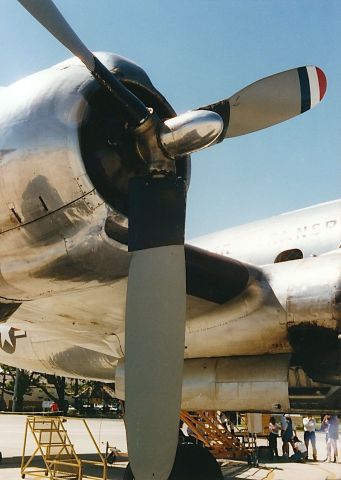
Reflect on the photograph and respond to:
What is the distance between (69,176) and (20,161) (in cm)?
45

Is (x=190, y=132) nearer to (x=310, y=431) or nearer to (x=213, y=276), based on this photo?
(x=213, y=276)

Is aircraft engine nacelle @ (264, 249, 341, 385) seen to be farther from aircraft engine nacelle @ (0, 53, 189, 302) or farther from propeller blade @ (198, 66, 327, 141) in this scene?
aircraft engine nacelle @ (0, 53, 189, 302)

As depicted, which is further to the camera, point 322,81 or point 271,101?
point 322,81

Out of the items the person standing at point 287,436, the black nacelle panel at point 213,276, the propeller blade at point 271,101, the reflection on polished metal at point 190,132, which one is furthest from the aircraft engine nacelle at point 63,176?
the person standing at point 287,436

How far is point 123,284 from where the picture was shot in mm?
5395

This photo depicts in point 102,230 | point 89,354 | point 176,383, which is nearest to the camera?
point 176,383

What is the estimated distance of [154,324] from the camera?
4496mm

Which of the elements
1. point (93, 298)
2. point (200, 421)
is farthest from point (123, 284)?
point (200, 421)

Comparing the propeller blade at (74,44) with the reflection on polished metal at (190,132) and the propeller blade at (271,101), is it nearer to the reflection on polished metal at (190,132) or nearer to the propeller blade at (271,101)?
the reflection on polished metal at (190,132)

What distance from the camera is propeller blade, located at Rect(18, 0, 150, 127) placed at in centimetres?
438

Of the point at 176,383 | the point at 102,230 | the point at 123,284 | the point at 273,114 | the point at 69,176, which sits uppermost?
the point at 273,114

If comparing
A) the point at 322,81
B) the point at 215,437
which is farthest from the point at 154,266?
the point at 215,437

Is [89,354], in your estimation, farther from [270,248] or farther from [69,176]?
[69,176]

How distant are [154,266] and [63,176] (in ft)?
3.61
